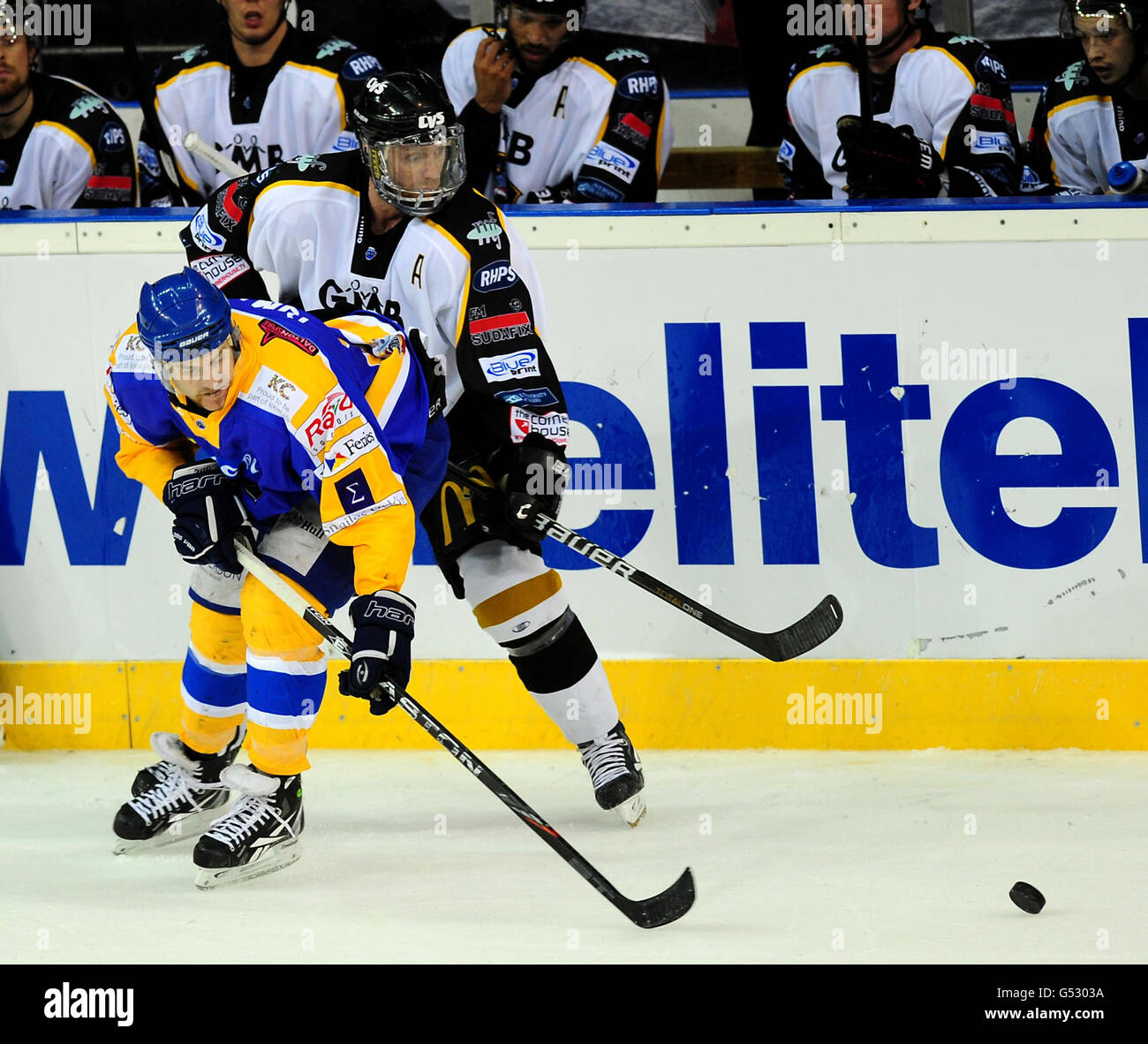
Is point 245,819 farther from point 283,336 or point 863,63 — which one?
point 863,63

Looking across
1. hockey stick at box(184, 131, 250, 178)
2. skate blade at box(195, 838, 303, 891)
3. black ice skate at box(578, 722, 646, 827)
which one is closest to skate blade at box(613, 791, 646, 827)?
black ice skate at box(578, 722, 646, 827)

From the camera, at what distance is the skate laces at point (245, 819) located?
2912 millimetres

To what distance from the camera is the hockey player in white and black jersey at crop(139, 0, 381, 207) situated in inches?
181

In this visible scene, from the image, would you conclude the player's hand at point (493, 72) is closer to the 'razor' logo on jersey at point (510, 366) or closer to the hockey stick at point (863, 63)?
the hockey stick at point (863, 63)

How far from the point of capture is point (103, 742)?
13.2 ft

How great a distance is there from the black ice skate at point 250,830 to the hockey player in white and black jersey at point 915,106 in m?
2.24

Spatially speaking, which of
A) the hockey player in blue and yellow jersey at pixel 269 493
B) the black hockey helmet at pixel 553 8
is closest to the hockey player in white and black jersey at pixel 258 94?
the black hockey helmet at pixel 553 8

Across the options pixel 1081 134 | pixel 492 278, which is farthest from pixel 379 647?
pixel 1081 134

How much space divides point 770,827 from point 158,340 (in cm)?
161

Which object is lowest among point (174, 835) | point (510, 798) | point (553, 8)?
point (174, 835)

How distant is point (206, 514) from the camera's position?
9.58 feet

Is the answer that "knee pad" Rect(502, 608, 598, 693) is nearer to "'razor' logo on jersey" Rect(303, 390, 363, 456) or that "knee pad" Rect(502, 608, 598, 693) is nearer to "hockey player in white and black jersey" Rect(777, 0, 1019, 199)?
"'razor' logo on jersey" Rect(303, 390, 363, 456)

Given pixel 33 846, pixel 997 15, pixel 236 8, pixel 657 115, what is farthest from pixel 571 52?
pixel 33 846

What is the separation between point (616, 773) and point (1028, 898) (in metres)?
1.04
